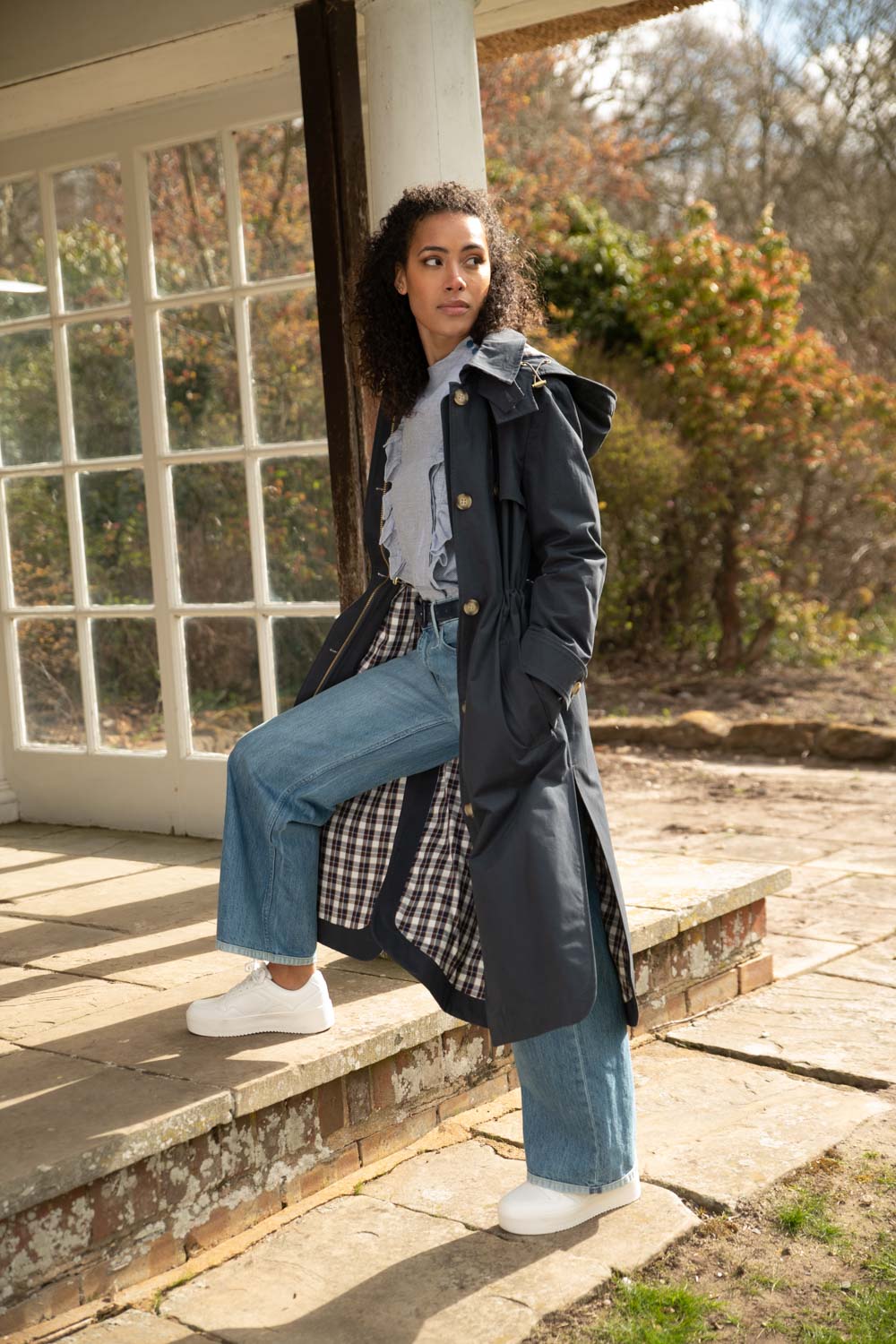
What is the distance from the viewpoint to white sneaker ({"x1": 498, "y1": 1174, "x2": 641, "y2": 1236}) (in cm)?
224

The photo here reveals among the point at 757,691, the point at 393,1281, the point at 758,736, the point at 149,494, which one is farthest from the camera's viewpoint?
the point at 757,691

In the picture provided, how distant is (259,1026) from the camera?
2.50 meters

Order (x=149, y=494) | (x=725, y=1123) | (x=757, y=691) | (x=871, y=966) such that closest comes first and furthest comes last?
(x=725, y=1123)
(x=871, y=966)
(x=149, y=494)
(x=757, y=691)

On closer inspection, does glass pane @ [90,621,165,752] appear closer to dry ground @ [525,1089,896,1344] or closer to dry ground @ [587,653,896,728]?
dry ground @ [525,1089,896,1344]

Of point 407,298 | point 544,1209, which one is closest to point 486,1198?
point 544,1209

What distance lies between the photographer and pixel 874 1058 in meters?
3.01

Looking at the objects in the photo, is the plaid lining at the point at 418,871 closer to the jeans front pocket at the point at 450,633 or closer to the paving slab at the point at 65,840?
the jeans front pocket at the point at 450,633

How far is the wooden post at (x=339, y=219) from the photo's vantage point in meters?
3.26

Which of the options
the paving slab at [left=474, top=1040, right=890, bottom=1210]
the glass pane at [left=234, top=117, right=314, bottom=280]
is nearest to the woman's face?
the paving slab at [left=474, top=1040, right=890, bottom=1210]

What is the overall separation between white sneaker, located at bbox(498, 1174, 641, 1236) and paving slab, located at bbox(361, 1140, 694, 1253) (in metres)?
0.04

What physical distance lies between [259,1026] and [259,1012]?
0.03 metres

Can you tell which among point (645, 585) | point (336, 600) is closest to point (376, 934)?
point (336, 600)

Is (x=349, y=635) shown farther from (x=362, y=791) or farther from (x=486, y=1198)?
(x=486, y=1198)

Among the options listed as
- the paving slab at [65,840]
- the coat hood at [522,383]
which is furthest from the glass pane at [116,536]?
the coat hood at [522,383]
